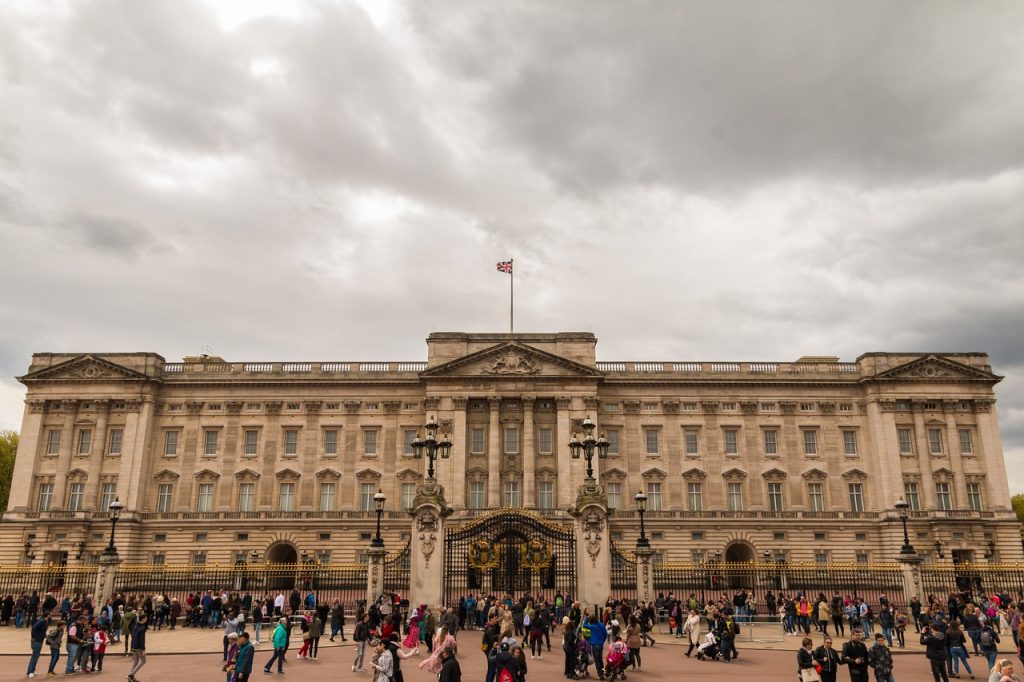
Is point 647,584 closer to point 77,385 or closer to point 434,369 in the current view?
point 434,369

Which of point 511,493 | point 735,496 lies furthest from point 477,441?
point 735,496

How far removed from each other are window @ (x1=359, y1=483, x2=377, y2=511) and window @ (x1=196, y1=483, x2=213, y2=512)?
1174 centimetres

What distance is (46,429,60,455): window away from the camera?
191 feet

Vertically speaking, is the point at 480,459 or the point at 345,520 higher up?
the point at 480,459

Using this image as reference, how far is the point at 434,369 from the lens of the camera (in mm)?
57531

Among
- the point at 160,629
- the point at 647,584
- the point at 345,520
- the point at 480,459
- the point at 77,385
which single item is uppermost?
the point at 77,385

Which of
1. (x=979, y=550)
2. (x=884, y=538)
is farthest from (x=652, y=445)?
(x=979, y=550)

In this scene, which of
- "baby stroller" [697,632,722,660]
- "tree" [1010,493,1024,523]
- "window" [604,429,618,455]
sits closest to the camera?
"baby stroller" [697,632,722,660]

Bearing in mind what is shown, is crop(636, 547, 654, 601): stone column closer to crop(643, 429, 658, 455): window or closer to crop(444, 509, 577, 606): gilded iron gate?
crop(444, 509, 577, 606): gilded iron gate

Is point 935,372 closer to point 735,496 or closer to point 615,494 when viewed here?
point 735,496

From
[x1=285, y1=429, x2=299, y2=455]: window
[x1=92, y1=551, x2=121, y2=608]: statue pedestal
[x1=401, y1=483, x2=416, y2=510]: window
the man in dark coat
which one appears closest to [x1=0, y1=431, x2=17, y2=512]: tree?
[x1=285, y1=429, x2=299, y2=455]: window

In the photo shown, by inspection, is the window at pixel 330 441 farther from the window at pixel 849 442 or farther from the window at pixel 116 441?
the window at pixel 849 442

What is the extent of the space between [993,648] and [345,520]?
45.2m

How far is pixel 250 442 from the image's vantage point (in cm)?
5909
